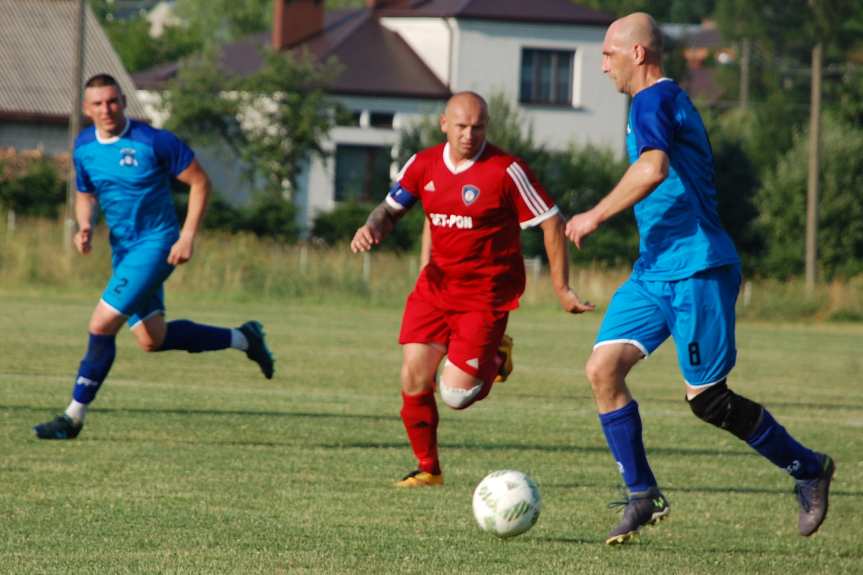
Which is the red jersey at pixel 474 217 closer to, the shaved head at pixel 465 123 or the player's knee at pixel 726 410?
the shaved head at pixel 465 123

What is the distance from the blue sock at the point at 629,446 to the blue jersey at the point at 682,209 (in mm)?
631

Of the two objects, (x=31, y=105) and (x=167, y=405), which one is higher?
(x=31, y=105)

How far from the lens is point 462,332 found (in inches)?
334

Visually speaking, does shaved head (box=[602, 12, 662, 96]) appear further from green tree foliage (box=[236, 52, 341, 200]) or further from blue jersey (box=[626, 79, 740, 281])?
green tree foliage (box=[236, 52, 341, 200])

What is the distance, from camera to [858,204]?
47.4 metres

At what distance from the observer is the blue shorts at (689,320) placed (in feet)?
22.8

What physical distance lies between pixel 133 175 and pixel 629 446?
4.24 m

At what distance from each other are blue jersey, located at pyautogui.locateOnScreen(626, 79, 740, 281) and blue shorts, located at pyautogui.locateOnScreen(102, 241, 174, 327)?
3.98m

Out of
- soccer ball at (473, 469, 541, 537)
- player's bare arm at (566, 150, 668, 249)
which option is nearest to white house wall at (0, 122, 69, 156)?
soccer ball at (473, 469, 541, 537)

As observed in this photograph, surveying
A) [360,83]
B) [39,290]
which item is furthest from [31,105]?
[39,290]

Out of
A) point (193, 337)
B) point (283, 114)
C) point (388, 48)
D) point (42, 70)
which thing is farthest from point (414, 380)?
point (42, 70)

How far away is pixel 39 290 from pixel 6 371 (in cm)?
1512

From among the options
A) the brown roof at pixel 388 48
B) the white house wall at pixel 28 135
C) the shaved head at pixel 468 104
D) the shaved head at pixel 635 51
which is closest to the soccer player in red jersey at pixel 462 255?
the shaved head at pixel 468 104

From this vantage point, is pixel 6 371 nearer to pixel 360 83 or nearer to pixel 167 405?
pixel 167 405
